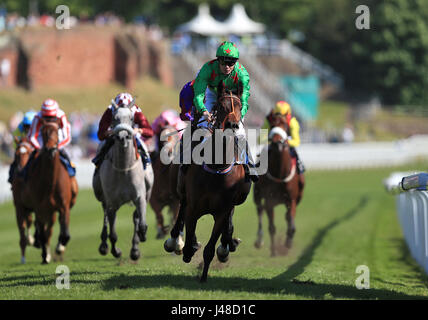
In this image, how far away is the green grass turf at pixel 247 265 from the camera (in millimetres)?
9625

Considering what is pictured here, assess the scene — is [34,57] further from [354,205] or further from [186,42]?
[354,205]

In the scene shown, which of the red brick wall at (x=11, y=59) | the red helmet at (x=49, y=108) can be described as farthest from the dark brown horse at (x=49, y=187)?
the red brick wall at (x=11, y=59)

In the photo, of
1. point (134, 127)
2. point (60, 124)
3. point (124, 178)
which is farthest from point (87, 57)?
point (124, 178)

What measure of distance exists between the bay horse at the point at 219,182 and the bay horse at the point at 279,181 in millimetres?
4698

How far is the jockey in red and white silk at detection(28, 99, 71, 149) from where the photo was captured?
13.2m

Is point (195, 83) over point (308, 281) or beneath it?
over

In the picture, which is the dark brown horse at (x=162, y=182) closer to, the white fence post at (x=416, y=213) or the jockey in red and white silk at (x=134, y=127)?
the jockey in red and white silk at (x=134, y=127)

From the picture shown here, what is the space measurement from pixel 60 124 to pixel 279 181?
3930 mm

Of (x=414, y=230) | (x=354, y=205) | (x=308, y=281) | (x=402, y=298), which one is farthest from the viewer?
(x=354, y=205)

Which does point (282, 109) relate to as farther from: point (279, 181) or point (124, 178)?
point (124, 178)

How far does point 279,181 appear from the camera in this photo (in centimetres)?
1528

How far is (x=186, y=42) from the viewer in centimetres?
6072
